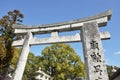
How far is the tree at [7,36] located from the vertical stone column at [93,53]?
25.0 feet

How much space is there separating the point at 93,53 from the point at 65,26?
2.38 m

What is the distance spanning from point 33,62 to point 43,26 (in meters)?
22.8

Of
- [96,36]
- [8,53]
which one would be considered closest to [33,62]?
[8,53]

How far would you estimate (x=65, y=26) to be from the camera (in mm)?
8883

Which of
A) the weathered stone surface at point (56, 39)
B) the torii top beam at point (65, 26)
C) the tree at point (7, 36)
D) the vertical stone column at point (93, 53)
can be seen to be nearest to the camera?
the vertical stone column at point (93, 53)

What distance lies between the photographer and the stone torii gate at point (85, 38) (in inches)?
286

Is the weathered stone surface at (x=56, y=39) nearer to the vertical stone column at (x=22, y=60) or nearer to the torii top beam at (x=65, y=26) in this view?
the vertical stone column at (x=22, y=60)

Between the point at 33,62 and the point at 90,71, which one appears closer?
the point at 90,71

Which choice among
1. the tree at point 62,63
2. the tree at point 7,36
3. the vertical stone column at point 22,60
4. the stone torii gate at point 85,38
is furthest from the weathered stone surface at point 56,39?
the tree at point 62,63

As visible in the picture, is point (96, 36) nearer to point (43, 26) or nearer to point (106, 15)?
point (106, 15)

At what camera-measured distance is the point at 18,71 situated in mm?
8258

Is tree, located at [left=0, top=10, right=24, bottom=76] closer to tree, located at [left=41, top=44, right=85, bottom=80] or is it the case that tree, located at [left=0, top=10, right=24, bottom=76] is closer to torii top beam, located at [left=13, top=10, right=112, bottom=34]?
torii top beam, located at [left=13, top=10, right=112, bottom=34]

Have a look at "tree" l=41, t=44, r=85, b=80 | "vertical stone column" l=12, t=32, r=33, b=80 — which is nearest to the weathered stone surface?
"vertical stone column" l=12, t=32, r=33, b=80

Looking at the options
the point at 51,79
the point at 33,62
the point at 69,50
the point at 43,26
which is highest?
Answer: the point at 43,26
